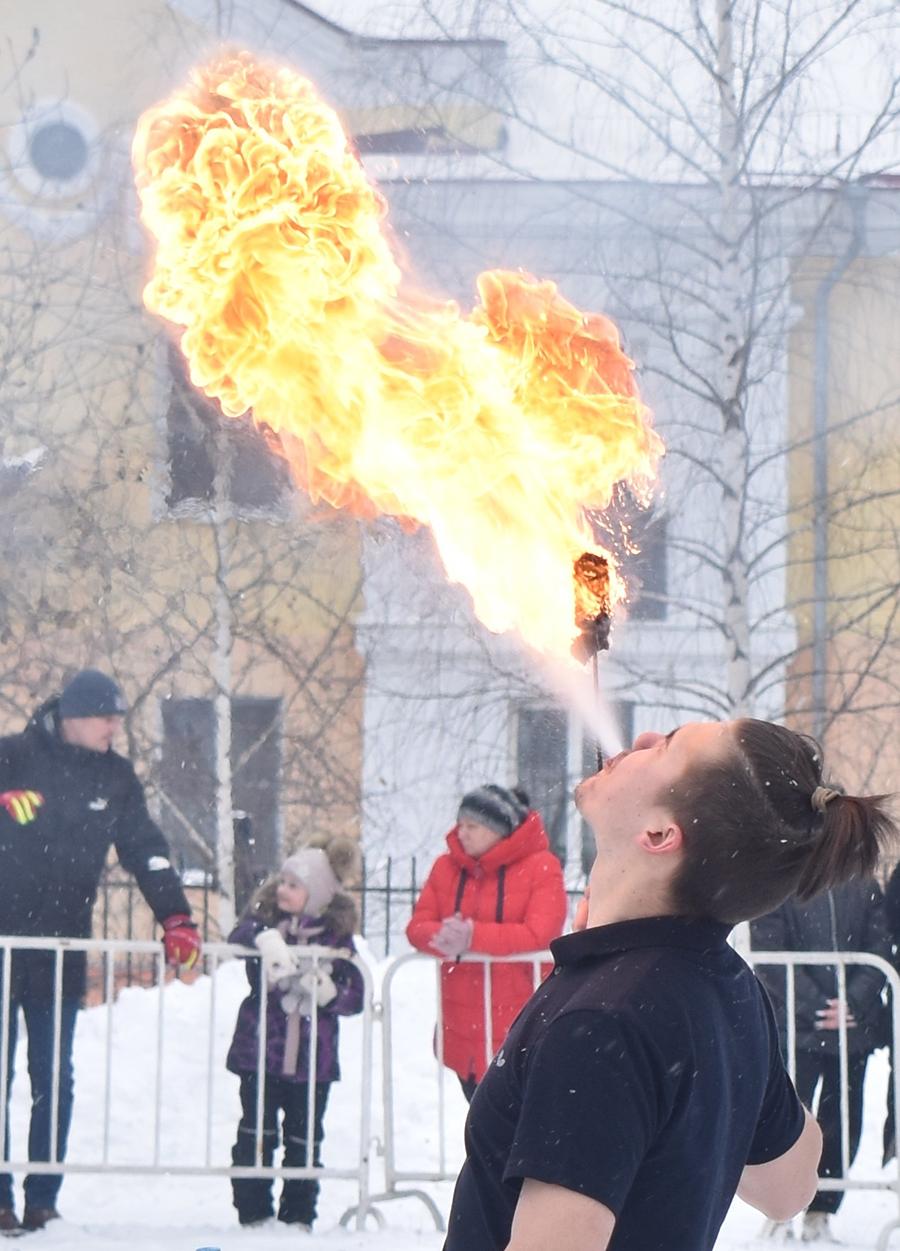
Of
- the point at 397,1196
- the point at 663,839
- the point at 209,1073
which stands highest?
the point at 663,839

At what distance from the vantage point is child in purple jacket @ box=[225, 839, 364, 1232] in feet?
17.5

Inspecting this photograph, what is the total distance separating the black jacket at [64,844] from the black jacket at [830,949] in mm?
2031

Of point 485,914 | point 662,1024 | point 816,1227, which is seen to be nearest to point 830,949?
point 816,1227

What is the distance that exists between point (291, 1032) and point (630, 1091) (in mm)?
3802

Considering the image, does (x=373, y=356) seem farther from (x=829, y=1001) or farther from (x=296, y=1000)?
(x=829, y=1001)

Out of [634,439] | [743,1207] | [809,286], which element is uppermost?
[809,286]

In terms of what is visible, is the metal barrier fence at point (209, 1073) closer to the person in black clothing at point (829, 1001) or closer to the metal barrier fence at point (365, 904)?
the person in black clothing at point (829, 1001)

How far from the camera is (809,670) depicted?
1021 centimetres

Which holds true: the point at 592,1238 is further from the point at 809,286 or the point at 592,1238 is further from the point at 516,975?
the point at 809,286

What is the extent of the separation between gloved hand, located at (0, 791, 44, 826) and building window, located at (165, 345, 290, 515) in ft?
16.8

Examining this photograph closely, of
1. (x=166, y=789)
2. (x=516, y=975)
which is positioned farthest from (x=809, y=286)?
(x=516, y=975)

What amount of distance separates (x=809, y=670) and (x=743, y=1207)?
491 cm

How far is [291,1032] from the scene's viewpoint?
5414 millimetres

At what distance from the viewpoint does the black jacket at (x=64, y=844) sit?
216 inches
